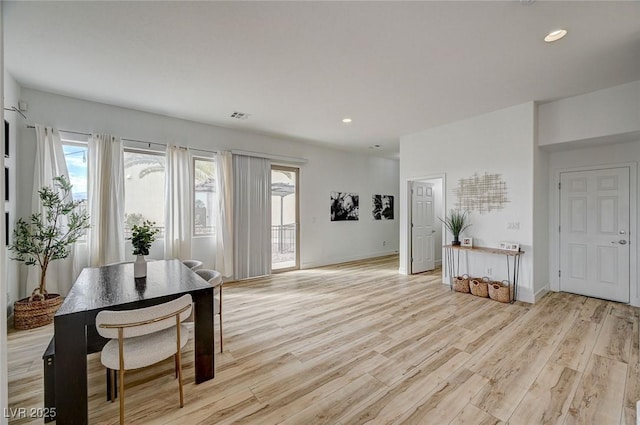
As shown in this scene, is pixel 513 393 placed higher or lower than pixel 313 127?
lower

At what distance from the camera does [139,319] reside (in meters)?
1.70

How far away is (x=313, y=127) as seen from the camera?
5.13m

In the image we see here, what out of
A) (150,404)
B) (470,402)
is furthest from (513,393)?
(150,404)

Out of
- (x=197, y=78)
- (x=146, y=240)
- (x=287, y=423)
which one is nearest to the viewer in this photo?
(x=287, y=423)

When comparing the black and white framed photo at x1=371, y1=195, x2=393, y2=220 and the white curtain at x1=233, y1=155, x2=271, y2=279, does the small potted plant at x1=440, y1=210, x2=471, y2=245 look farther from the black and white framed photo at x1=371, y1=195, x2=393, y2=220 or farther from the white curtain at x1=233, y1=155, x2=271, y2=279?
the white curtain at x1=233, y1=155, x2=271, y2=279

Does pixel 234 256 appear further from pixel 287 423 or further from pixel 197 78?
pixel 287 423

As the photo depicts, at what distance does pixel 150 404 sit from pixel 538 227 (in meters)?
5.16

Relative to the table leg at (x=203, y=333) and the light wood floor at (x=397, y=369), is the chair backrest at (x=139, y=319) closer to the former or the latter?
the table leg at (x=203, y=333)

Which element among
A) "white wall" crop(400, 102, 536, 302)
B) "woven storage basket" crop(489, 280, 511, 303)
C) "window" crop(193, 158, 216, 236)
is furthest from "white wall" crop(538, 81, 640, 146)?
"window" crop(193, 158, 216, 236)

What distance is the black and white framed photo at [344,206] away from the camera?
6.95 metres

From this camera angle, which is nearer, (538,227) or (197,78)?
(197,78)

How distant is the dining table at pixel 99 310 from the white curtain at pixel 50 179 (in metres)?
1.46

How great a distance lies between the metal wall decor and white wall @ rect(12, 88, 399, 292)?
10.1ft

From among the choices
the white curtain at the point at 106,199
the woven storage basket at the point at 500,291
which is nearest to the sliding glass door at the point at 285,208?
the white curtain at the point at 106,199
